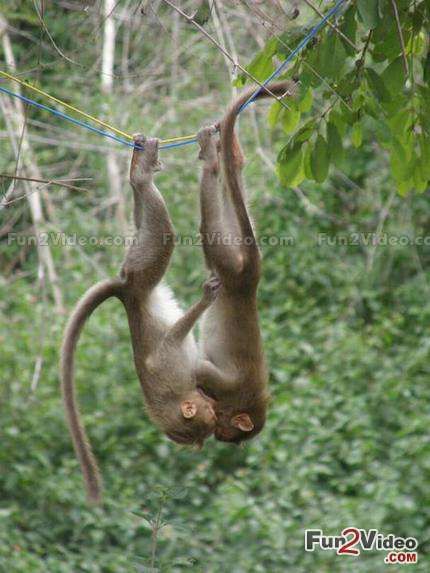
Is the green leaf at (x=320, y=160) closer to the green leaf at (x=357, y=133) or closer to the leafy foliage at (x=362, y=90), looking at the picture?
the leafy foliage at (x=362, y=90)

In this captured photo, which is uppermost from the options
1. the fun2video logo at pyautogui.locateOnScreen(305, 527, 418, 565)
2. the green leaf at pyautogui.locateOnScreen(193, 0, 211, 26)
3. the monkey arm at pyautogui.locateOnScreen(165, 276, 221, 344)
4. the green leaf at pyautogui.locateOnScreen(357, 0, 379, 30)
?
the green leaf at pyautogui.locateOnScreen(193, 0, 211, 26)

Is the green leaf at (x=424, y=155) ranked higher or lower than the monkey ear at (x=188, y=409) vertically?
higher

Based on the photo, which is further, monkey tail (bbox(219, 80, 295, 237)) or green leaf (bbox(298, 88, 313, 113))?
monkey tail (bbox(219, 80, 295, 237))

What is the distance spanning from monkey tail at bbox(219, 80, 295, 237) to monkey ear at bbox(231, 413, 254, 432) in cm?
98

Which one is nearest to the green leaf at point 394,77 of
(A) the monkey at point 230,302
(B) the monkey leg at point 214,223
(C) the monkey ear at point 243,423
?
(A) the monkey at point 230,302

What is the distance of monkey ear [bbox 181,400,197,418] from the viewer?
4941mm

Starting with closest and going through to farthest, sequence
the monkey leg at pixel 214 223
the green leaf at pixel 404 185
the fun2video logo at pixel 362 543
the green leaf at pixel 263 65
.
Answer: the green leaf at pixel 263 65, the green leaf at pixel 404 185, the monkey leg at pixel 214 223, the fun2video logo at pixel 362 543

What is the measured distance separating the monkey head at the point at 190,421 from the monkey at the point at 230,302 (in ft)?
0.56

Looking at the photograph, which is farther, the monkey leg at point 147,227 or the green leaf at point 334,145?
the monkey leg at point 147,227

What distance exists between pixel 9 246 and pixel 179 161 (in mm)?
1800

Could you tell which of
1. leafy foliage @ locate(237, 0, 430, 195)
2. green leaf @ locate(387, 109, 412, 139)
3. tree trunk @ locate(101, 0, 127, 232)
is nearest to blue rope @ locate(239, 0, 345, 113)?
leafy foliage @ locate(237, 0, 430, 195)

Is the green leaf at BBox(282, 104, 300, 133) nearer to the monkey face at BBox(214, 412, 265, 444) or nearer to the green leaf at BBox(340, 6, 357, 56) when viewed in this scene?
the green leaf at BBox(340, 6, 357, 56)

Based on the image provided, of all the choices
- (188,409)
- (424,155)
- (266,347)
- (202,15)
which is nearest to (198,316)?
(188,409)

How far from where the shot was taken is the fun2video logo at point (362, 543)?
678 centimetres
